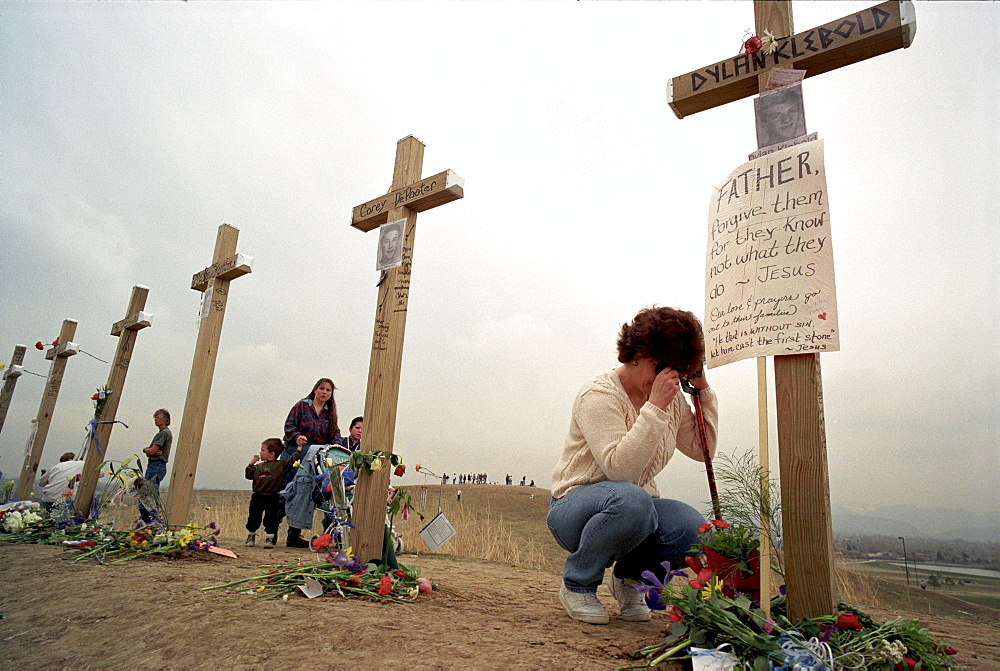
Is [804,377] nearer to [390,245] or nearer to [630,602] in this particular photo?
[630,602]

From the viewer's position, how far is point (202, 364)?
539 cm

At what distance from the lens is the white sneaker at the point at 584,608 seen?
2.58 meters

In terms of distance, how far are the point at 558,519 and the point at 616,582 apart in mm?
567

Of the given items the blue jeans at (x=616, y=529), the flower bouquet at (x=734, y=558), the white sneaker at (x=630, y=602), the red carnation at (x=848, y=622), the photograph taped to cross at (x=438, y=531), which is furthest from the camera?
the photograph taped to cross at (x=438, y=531)

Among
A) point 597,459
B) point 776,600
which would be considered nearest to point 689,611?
point 776,600

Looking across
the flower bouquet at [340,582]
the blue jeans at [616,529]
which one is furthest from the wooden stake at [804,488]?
the flower bouquet at [340,582]

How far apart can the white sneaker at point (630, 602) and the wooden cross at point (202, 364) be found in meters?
3.86

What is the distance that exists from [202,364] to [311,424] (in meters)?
1.14

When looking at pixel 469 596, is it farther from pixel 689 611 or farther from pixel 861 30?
pixel 861 30

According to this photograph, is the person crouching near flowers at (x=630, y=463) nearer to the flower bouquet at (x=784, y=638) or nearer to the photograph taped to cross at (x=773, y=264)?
the photograph taped to cross at (x=773, y=264)

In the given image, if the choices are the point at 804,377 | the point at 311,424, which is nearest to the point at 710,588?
the point at 804,377

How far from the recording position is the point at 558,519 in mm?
2750

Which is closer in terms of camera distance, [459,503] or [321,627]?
Result: [321,627]

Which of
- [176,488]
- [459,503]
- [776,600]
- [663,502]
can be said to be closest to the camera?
[776,600]
